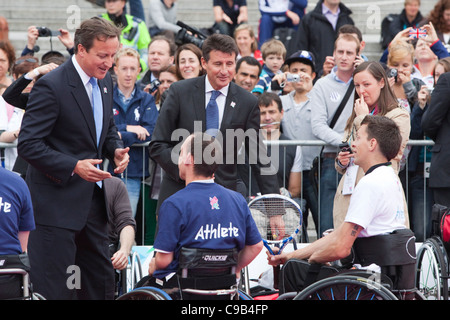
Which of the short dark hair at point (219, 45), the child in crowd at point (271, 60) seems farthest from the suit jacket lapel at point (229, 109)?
the child in crowd at point (271, 60)

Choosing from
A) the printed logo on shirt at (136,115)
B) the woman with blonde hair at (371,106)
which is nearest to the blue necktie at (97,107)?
the woman with blonde hair at (371,106)

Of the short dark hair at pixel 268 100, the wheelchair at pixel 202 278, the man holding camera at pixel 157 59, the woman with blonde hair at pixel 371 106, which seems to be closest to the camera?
the wheelchair at pixel 202 278

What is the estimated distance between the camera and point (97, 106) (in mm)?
5426

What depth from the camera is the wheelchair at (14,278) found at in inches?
180

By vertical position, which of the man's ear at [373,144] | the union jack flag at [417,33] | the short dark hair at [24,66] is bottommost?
the man's ear at [373,144]

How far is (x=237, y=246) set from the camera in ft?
16.5

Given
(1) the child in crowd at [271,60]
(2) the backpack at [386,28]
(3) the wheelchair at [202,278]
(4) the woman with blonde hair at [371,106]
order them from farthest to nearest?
(2) the backpack at [386,28] < (1) the child in crowd at [271,60] < (4) the woman with blonde hair at [371,106] < (3) the wheelchair at [202,278]

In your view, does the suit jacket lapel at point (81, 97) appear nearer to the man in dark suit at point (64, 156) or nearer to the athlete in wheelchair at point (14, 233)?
the man in dark suit at point (64, 156)

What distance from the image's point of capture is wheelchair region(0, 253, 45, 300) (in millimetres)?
4582

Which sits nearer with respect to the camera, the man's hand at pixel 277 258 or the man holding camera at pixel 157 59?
the man's hand at pixel 277 258

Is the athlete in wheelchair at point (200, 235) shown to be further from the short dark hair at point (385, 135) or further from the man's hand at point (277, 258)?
the short dark hair at point (385, 135)

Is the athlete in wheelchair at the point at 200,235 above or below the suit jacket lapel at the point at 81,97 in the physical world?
below

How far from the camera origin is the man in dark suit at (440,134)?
7266 mm
